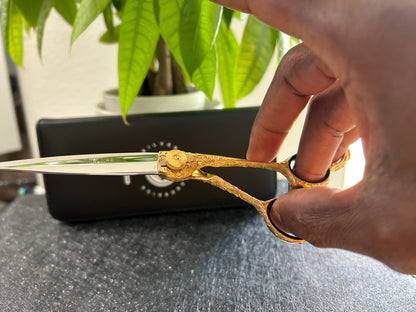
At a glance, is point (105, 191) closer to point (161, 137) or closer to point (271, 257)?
point (161, 137)

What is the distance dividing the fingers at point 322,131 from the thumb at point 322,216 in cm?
7

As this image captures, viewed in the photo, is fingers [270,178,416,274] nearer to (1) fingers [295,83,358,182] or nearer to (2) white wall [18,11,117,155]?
(1) fingers [295,83,358,182]

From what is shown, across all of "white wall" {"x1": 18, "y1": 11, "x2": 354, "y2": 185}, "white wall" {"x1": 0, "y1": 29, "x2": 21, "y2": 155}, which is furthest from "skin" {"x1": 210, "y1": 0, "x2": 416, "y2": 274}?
"white wall" {"x1": 0, "y1": 29, "x2": 21, "y2": 155}

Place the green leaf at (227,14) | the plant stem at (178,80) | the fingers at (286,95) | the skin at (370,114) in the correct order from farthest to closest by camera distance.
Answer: the plant stem at (178,80) < the green leaf at (227,14) < the fingers at (286,95) < the skin at (370,114)

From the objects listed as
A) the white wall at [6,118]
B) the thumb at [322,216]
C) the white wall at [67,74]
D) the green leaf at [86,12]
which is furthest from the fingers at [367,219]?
the white wall at [6,118]

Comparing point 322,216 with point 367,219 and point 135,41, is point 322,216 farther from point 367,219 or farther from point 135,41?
point 135,41

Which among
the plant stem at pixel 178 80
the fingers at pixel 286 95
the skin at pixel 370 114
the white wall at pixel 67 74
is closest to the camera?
the skin at pixel 370 114

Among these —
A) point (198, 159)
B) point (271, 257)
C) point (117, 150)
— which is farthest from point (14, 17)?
point (271, 257)

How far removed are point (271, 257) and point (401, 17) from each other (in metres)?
0.28

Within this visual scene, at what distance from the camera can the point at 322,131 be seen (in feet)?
0.96

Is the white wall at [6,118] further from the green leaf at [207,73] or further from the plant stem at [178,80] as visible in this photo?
the green leaf at [207,73]

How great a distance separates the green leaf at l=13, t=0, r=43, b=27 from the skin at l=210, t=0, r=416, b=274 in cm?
27

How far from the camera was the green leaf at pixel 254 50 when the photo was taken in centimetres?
38

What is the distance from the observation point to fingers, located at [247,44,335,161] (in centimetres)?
27
